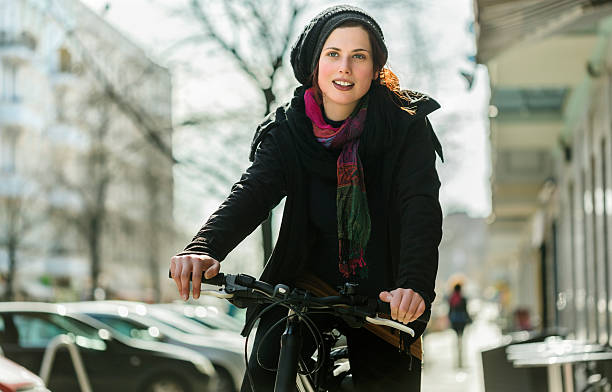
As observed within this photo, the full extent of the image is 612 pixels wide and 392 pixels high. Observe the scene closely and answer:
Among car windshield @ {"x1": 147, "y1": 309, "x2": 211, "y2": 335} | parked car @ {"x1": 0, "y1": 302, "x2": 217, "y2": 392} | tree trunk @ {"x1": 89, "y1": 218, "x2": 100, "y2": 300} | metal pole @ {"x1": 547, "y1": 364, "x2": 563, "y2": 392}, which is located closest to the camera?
metal pole @ {"x1": 547, "y1": 364, "x2": 563, "y2": 392}

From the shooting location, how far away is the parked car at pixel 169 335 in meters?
13.7

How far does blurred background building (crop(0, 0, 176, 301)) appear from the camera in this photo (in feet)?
58.2

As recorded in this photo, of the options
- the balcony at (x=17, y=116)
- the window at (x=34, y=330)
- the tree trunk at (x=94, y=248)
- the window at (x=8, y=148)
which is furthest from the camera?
the balcony at (x=17, y=116)

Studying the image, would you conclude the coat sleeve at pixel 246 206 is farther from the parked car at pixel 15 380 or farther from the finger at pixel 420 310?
the parked car at pixel 15 380

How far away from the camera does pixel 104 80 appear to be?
1619 cm

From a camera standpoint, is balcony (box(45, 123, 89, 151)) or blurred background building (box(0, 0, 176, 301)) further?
balcony (box(45, 123, 89, 151))

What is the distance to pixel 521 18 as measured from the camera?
773cm

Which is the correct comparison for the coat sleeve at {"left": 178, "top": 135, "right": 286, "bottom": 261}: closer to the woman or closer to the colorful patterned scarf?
the woman

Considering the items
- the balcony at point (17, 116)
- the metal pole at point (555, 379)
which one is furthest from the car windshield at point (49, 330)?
the balcony at point (17, 116)

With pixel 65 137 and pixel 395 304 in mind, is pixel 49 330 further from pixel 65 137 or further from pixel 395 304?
pixel 65 137

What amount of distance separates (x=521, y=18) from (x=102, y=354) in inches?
277

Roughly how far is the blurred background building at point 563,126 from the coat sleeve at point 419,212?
3.98 meters

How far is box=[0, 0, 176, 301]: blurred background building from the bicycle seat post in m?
12.2

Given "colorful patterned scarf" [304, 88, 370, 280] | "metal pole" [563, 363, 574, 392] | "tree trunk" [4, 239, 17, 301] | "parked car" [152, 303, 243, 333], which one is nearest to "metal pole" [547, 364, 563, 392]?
"metal pole" [563, 363, 574, 392]
